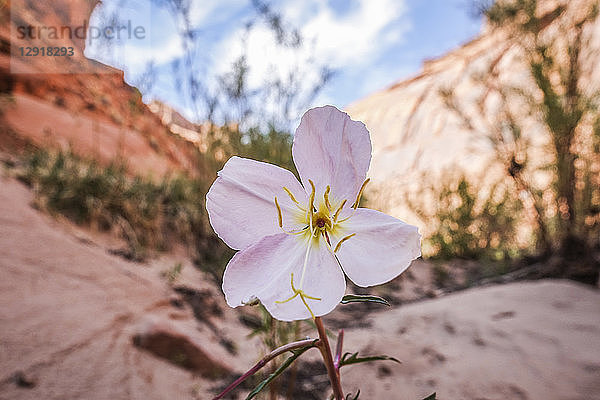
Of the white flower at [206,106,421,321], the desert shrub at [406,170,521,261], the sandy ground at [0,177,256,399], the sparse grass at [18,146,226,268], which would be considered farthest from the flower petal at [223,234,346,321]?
the desert shrub at [406,170,521,261]

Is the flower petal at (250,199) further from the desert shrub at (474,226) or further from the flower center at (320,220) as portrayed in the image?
the desert shrub at (474,226)

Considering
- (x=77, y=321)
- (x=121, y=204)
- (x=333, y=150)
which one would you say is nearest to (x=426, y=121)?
(x=121, y=204)

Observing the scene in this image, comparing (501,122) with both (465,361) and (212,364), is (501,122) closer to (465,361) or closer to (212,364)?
(465,361)

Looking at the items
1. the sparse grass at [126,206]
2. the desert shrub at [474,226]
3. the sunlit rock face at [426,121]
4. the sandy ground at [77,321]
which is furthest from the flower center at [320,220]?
the sunlit rock face at [426,121]

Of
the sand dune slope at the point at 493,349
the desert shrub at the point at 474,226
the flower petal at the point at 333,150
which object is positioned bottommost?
the sand dune slope at the point at 493,349

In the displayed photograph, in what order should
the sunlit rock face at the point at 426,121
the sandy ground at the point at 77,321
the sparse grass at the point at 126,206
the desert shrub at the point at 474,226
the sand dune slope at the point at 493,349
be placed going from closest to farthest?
the sandy ground at the point at 77,321
the sand dune slope at the point at 493,349
the sparse grass at the point at 126,206
the desert shrub at the point at 474,226
the sunlit rock face at the point at 426,121

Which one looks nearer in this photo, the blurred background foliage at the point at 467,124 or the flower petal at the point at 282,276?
the flower petal at the point at 282,276
